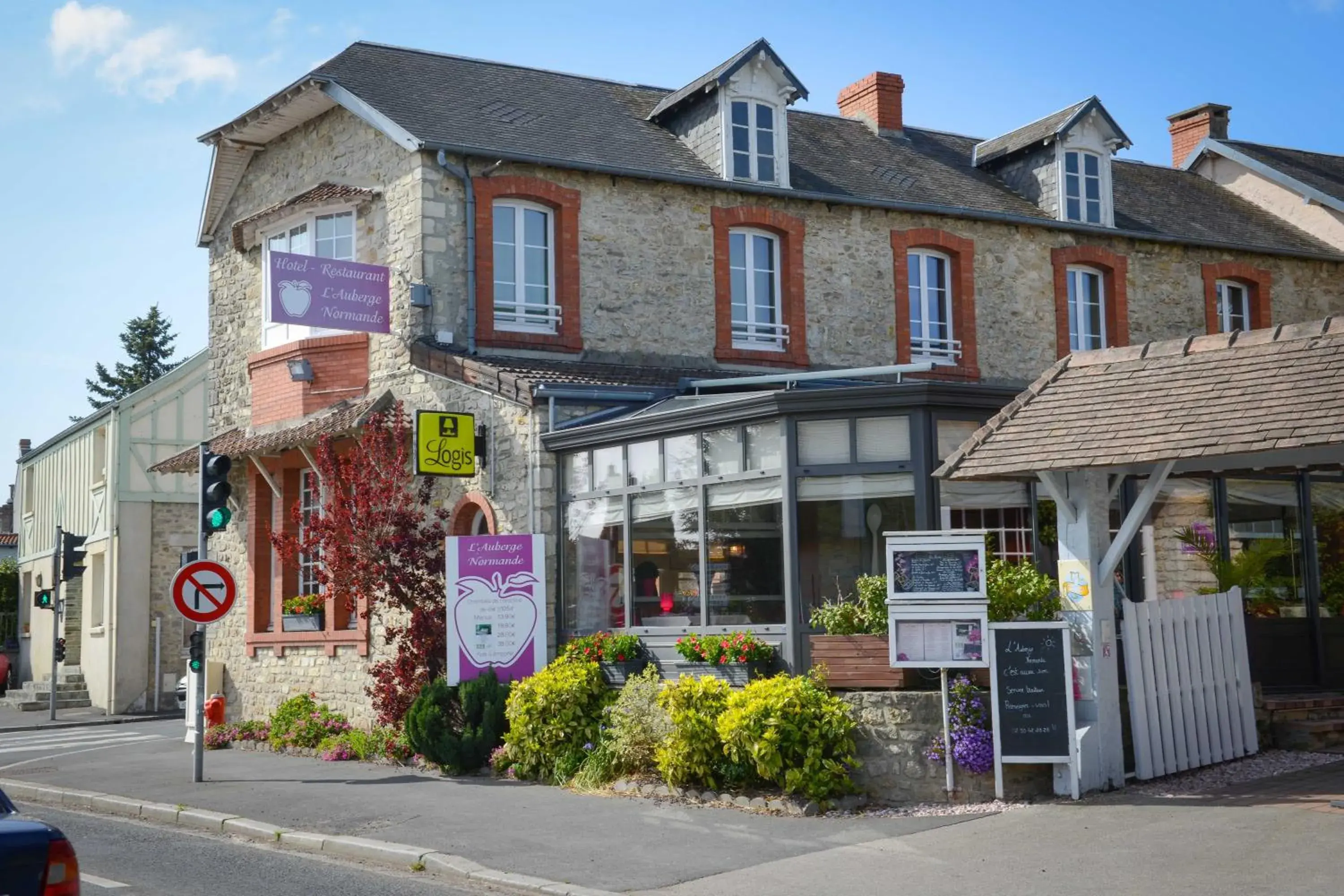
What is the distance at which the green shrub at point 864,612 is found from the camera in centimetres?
1223

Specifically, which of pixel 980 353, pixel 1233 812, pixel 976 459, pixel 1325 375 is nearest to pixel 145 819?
pixel 976 459

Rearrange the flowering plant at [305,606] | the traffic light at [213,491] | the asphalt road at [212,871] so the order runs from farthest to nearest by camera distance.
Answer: the flowering plant at [305,606] → the traffic light at [213,491] → the asphalt road at [212,871]

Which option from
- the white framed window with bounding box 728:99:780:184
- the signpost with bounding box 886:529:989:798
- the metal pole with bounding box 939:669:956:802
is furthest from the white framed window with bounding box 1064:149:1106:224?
the metal pole with bounding box 939:669:956:802

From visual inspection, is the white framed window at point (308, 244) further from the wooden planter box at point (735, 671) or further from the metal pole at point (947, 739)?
the metal pole at point (947, 739)

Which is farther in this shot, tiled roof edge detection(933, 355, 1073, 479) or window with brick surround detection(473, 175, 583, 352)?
window with brick surround detection(473, 175, 583, 352)

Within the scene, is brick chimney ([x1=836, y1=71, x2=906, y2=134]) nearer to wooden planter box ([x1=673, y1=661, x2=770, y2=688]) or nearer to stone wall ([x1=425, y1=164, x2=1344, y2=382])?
stone wall ([x1=425, y1=164, x2=1344, y2=382])

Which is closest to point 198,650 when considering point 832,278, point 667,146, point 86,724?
point 667,146

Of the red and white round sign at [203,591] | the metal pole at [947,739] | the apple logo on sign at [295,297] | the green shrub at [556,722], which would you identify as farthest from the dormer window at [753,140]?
the metal pole at [947,739]

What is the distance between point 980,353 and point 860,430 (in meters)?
8.76

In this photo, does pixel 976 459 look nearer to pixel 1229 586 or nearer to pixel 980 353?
pixel 1229 586

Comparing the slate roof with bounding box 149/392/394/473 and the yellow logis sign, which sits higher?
the slate roof with bounding box 149/392/394/473

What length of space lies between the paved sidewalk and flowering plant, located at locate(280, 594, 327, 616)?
9.98ft

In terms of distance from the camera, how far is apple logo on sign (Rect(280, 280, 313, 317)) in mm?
16822

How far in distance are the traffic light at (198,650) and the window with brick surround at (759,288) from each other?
767 centimetres
